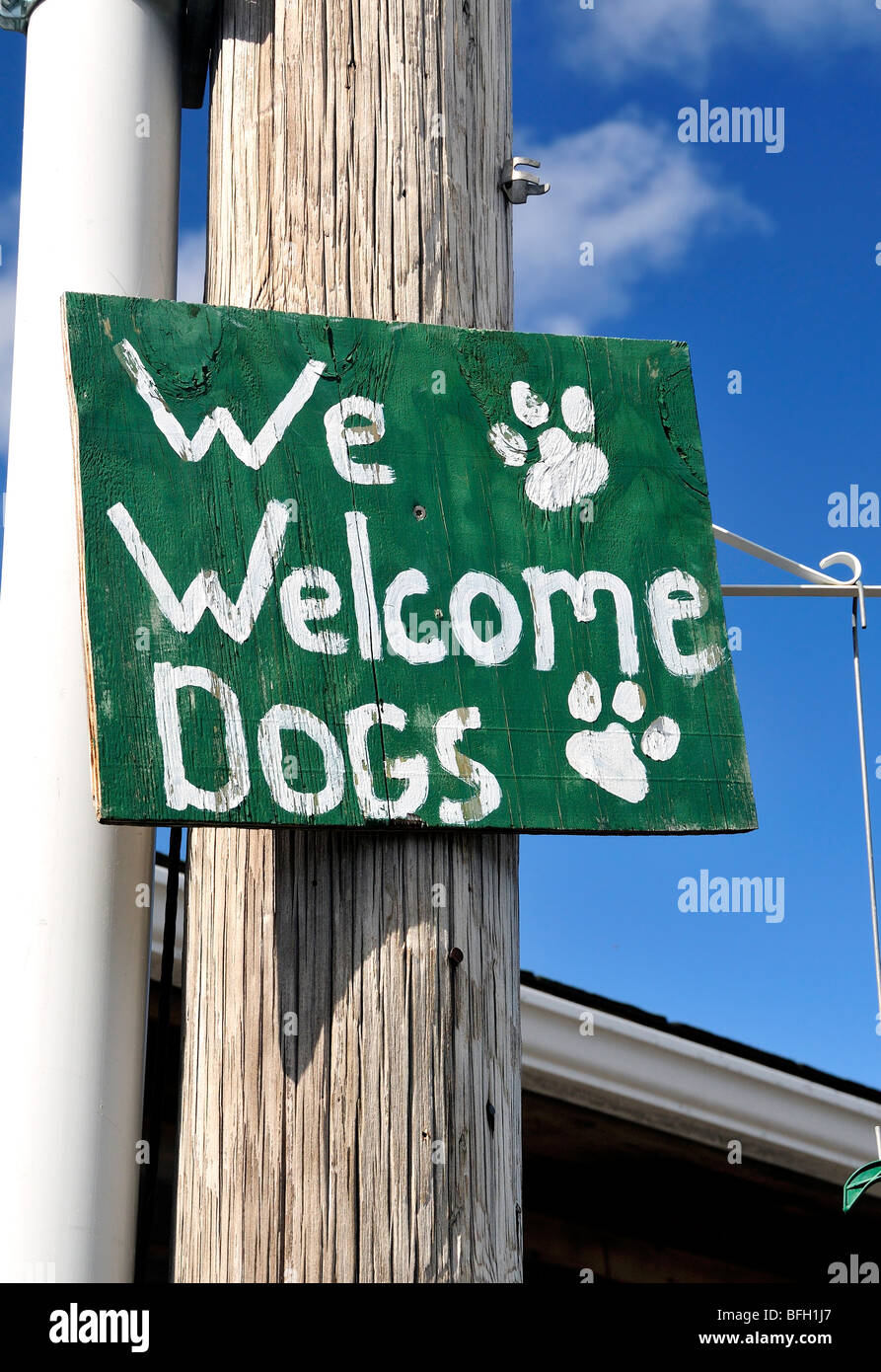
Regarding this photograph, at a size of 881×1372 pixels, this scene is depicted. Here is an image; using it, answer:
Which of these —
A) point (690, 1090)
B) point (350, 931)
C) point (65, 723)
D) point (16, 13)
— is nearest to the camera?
point (350, 931)

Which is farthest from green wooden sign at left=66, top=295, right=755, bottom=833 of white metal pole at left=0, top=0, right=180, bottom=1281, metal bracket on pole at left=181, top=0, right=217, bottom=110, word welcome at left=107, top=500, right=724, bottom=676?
metal bracket on pole at left=181, top=0, right=217, bottom=110

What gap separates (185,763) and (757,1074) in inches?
163

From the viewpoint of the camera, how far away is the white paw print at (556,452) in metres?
1.86

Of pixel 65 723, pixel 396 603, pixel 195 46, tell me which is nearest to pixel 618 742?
pixel 396 603

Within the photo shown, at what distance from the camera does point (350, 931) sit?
170cm

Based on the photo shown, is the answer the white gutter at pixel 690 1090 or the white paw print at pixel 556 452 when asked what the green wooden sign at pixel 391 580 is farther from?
the white gutter at pixel 690 1090

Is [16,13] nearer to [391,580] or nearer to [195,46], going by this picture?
[195,46]

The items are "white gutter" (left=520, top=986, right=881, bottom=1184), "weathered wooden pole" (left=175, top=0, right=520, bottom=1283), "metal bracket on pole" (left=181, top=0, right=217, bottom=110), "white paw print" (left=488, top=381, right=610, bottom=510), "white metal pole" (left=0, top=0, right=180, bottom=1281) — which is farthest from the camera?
"white gutter" (left=520, top=986, right=881, bottom=1184)

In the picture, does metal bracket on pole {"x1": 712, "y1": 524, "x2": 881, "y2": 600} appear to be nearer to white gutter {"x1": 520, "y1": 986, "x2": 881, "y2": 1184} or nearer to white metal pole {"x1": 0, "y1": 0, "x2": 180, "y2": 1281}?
white metal pole {"x1": 0, "y1": 0, "x2": 180, "y2": 1281}

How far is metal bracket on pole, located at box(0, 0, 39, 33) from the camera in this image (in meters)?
2.12

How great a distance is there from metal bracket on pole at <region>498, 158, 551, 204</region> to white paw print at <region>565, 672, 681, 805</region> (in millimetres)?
753

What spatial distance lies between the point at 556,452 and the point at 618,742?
0.40m
